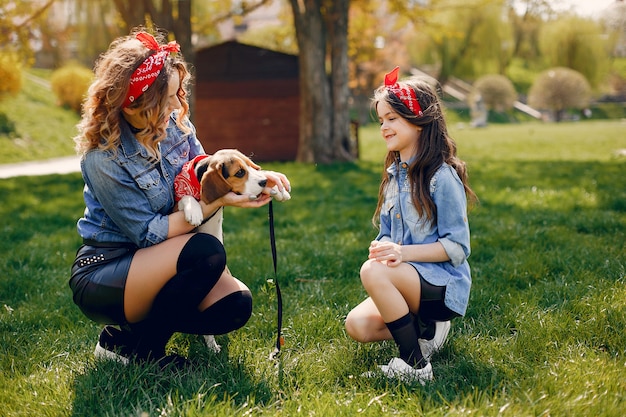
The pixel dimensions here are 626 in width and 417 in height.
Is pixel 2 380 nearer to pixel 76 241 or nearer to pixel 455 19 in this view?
pixel 76 241

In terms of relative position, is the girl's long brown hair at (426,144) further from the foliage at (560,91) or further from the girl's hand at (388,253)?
the foliage at (560,91)

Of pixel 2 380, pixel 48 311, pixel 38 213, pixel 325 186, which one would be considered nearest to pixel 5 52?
pixel 38 213

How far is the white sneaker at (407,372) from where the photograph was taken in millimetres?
2680

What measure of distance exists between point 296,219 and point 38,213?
3062mm

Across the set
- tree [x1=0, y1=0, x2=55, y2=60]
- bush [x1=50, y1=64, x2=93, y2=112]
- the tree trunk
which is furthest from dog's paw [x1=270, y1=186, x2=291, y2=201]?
bush [x1=50, y1=64, x2=93, y2=112]

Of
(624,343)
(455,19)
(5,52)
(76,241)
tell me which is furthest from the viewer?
(455,19)

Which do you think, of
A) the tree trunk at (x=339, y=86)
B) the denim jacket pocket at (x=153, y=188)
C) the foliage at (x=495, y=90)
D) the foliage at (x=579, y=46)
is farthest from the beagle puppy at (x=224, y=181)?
the foliage at (x=579, y=46)

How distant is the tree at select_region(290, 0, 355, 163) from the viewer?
1227 centimetres

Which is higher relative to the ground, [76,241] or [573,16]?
[573,16]

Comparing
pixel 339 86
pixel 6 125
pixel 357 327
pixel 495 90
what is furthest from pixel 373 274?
pixel 495 90

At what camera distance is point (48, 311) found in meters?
3.80

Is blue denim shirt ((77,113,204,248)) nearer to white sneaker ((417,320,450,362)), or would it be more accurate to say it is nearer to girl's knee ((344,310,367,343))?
girl's knee ((344,310,367,343))

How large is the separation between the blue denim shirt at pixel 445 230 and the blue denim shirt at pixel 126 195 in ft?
3.75

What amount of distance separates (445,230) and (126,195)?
146 centimetres
